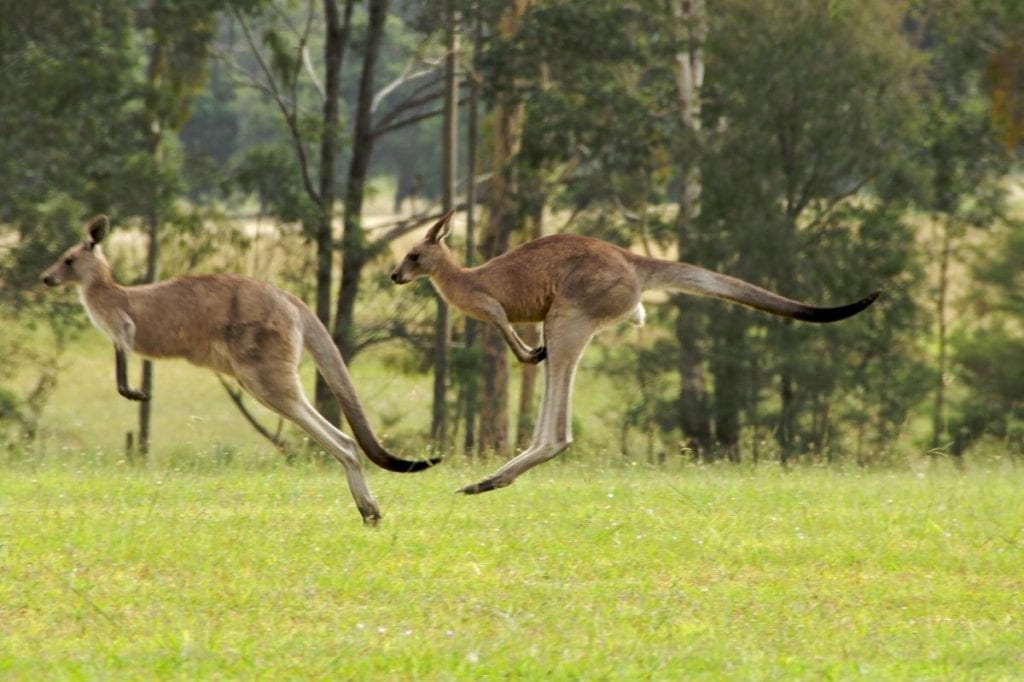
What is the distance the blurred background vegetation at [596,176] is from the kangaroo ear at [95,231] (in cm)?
1559

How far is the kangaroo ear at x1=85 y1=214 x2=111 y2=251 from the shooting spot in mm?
9742

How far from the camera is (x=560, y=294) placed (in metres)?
9.72

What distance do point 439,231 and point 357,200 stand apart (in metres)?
18.1

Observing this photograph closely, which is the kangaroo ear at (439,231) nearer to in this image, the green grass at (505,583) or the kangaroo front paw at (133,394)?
the green grass at (505,583)

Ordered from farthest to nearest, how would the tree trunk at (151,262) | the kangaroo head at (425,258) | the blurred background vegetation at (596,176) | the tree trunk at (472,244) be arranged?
the tree trunk at (472,244)
the tree trunk at (151,262)
the blurred background vegetation at (596,176)
the kangaroo head at (425,258)

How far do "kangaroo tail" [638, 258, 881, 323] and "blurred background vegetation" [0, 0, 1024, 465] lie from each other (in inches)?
586

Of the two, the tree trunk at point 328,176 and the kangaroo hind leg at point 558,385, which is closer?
the kangaroo hind leg at point 558,385

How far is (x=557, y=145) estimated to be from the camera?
27.3 m

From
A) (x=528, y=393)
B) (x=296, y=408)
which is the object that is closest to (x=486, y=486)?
(x=296, y=408)

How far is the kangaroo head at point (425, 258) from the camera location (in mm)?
10102

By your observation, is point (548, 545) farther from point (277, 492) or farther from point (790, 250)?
point (790, 250)

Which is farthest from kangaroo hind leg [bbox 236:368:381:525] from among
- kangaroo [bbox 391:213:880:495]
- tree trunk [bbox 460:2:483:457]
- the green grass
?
tree trunk [bbox 460:2:483:457]

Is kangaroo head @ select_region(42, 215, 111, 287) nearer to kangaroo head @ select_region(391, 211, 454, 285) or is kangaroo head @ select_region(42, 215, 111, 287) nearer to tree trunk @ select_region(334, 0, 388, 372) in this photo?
kangaroo head @ select_region(391, 211, 454, 285)

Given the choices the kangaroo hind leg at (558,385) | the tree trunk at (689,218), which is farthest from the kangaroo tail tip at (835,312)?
the tree trunk at (689,218)
